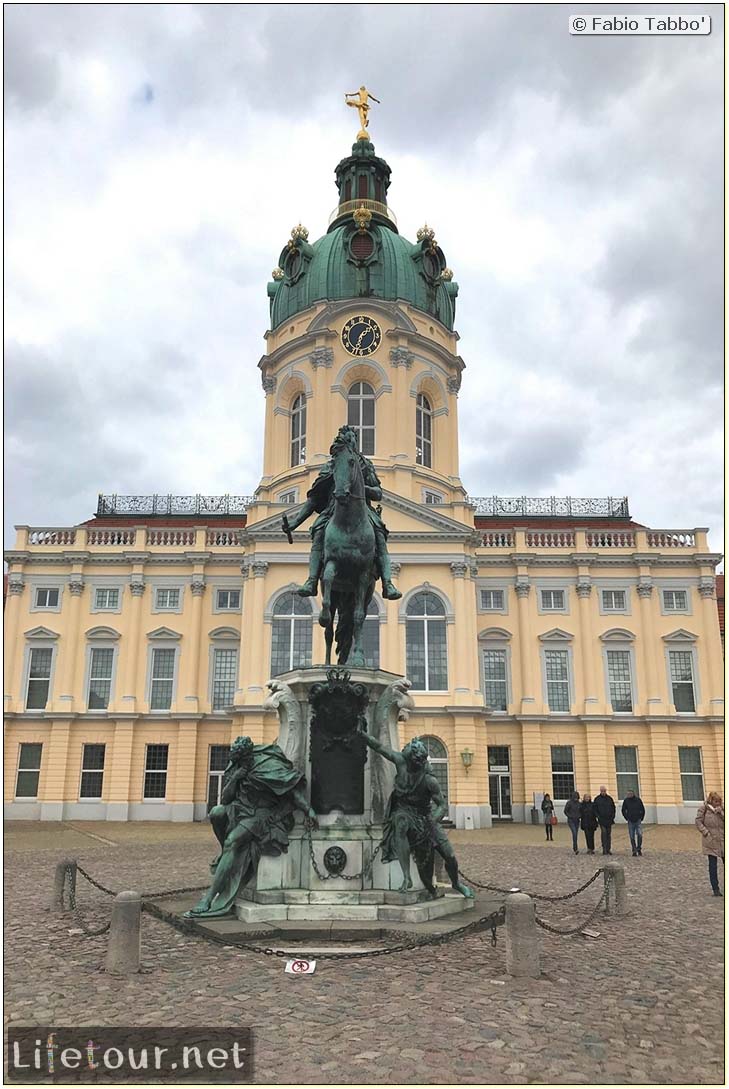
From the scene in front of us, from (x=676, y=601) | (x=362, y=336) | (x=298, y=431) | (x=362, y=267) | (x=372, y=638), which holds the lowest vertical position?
(x=372, y=638)

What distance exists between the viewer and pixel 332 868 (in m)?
10.1

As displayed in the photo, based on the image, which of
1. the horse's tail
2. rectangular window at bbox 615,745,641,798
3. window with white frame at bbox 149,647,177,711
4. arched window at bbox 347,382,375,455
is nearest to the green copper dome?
arched window at bbox 347,382,375,455

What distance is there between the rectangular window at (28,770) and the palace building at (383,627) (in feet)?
0.34

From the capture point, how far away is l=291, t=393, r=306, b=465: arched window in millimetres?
42781

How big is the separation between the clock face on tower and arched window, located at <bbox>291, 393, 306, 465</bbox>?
368cm

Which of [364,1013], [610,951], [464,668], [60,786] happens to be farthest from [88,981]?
[60,786]

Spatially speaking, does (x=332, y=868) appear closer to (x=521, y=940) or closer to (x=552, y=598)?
(x=521, y=940)

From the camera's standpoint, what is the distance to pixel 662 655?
1563 inches

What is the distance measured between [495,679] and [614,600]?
6.91 metres

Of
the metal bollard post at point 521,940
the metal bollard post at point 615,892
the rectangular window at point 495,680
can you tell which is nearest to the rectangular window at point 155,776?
the rectangular window at point 495,680

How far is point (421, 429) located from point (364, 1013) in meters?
37.8

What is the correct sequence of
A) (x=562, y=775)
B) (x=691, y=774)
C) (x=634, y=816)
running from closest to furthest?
(x=634, y=816) → (x=691, y=774) → (x=562, y=775)

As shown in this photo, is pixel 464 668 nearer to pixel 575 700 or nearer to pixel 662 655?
pixel 575 700

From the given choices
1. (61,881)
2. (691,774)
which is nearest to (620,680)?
(691,774)
